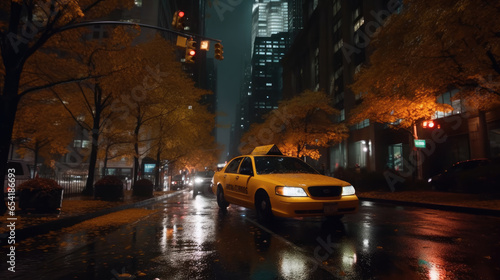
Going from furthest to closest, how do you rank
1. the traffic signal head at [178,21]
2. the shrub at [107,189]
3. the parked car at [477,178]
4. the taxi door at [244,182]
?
1. the shrub at [107,189]
2. the parked car at [477,178]
3. the traffic signal head at [178,21]
4. the taxi door at [244,182]

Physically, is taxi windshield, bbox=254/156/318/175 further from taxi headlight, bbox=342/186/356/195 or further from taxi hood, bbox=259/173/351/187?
taxi headlight, bbox=342/186/356/195

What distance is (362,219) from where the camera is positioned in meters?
7.77

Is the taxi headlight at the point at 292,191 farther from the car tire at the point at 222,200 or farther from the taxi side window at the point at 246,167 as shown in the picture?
the car tire at the point at 222,200

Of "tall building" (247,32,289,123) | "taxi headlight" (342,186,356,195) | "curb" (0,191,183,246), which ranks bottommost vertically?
"curb" (0,191,183,246)

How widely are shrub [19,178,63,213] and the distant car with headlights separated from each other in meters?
5.27

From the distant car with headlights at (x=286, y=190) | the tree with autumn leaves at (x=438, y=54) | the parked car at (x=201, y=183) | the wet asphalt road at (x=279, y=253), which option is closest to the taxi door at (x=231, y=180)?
the distant car with headlights at (x=286, y=190)

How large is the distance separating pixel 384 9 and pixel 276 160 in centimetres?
3450

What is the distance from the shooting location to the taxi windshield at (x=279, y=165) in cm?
764

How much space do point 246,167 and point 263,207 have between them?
5.40ft

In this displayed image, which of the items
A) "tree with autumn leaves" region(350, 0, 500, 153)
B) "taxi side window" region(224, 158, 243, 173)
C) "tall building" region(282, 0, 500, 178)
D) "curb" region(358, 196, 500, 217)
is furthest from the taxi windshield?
"tall building" region(282, 0, 500, 178)

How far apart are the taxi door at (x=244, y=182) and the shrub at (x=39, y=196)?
543cm

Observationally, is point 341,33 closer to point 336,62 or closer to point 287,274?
point 336,62

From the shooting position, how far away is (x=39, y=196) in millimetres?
8469

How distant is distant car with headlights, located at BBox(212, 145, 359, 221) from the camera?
236 inches
